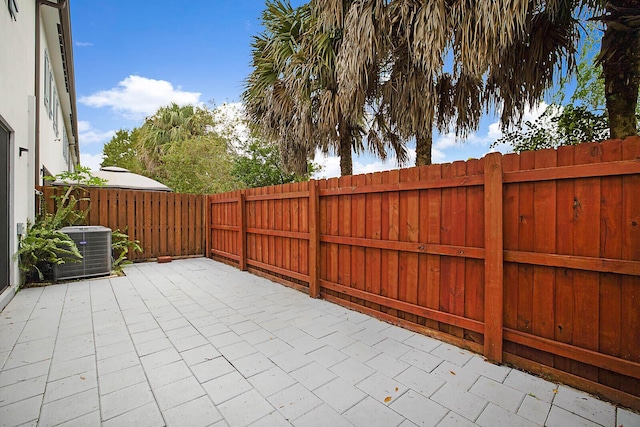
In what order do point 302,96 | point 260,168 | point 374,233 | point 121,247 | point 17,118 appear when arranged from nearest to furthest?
point 374,233 → point 17,118 → point 302,96 → point 121,247 → point 260,168

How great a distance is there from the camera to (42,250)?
454 centimetres

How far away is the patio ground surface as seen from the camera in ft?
5.53

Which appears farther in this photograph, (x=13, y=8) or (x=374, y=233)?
(x=13, y=8)

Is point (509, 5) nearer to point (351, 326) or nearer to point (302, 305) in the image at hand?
point (351, 326)

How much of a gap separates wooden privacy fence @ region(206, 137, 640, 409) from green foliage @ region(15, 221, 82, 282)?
4.59m

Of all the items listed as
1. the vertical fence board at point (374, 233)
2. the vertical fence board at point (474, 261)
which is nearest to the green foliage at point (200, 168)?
the vertical fence board at point (374, 233)

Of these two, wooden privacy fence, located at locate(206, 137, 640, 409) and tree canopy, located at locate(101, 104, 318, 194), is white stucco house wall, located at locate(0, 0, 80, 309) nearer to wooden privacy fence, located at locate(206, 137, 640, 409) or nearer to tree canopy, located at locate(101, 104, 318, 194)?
wooden privacy fence, located at locate(206, 137, 640, 409)

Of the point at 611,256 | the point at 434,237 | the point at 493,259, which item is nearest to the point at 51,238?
the point at 434,237

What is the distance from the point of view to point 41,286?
454 centimetres

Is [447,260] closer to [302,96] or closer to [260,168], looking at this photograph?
[302,96]

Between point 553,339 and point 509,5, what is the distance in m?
2.81

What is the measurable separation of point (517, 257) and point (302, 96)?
428 cm

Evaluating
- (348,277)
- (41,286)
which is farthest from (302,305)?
(41,286)

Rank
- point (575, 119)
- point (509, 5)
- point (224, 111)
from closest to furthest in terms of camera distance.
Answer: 1. point (509, 5)
2. point (575, 119)
3. point (224, 111)
